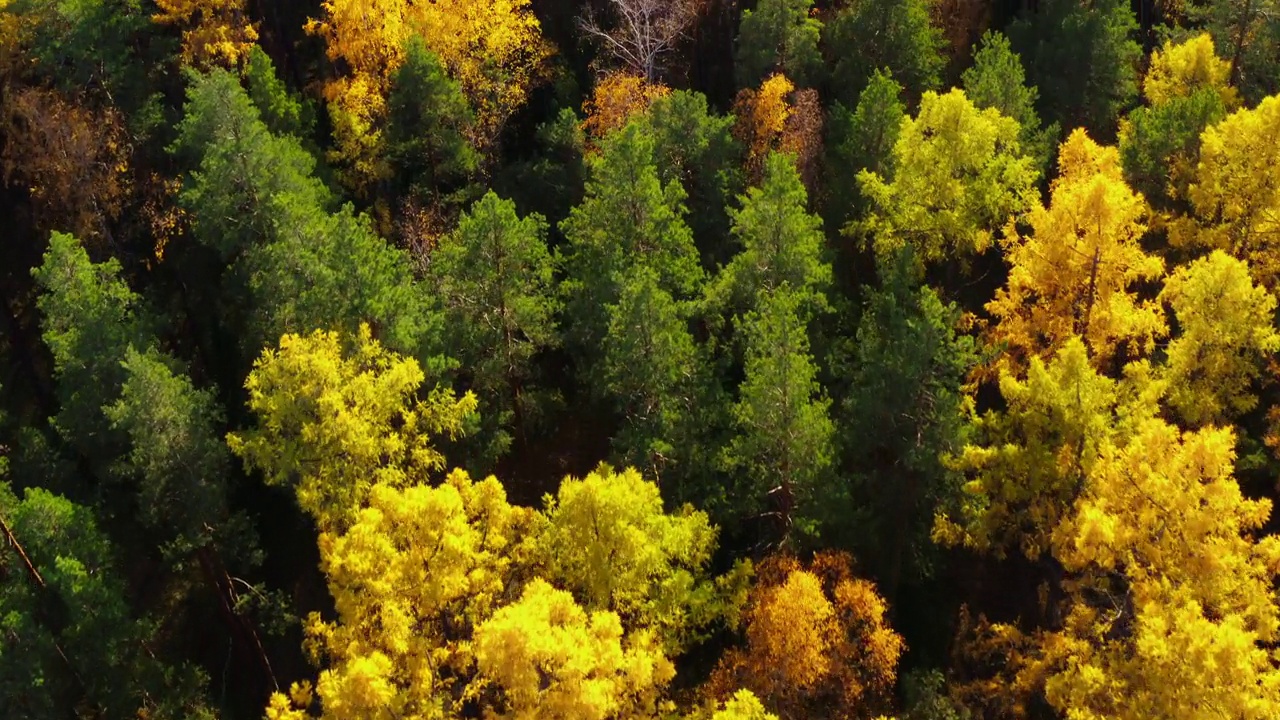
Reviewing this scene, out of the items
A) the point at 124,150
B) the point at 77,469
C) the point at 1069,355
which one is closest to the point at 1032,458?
the point at 1069,355

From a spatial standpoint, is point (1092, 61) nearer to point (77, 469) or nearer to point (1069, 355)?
point (1069, 355)

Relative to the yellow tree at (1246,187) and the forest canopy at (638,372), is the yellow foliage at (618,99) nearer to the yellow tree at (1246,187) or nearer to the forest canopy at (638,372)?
the forest canopy at (638,372)

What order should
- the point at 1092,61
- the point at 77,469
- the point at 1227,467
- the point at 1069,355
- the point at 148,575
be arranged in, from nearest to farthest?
the point at 1227,467
the point at 1069,355
the point at 77,469
the point at 148,575
the point at 1092,61

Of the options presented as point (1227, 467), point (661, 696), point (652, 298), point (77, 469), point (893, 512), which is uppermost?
point (1227, 467)

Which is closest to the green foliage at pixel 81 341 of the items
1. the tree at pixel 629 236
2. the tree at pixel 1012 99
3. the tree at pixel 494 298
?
the tree at pixel 494 298

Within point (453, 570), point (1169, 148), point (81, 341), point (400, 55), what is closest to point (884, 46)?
point (1169, 148)

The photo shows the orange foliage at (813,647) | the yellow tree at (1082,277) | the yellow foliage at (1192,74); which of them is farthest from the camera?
the yellow foliage at (1192,74)

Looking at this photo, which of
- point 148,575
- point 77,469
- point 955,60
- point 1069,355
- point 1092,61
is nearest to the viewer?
point 1069,355
